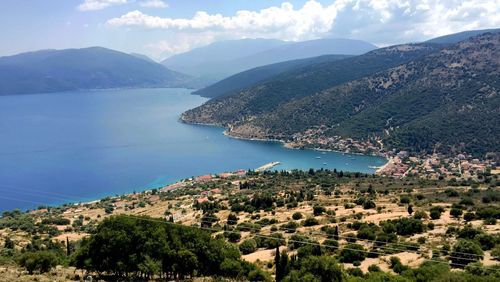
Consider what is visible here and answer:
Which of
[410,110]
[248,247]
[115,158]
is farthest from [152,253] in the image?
[410,110]

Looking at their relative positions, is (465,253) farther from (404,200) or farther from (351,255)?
(404,200)

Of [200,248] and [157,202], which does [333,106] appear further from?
[200,248]

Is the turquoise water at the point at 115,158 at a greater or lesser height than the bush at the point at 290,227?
lesser

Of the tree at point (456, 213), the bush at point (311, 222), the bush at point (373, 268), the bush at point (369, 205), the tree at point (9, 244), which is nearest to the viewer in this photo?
the bush at point (373, 268)

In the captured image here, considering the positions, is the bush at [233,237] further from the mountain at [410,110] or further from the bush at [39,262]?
the mountain at [410,110]

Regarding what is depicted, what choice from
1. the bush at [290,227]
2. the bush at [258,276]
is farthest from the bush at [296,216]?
the bush at [258,276]

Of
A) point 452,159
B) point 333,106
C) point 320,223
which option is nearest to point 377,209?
point 320,223

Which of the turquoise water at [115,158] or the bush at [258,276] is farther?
the turquoise water at [115,158]
